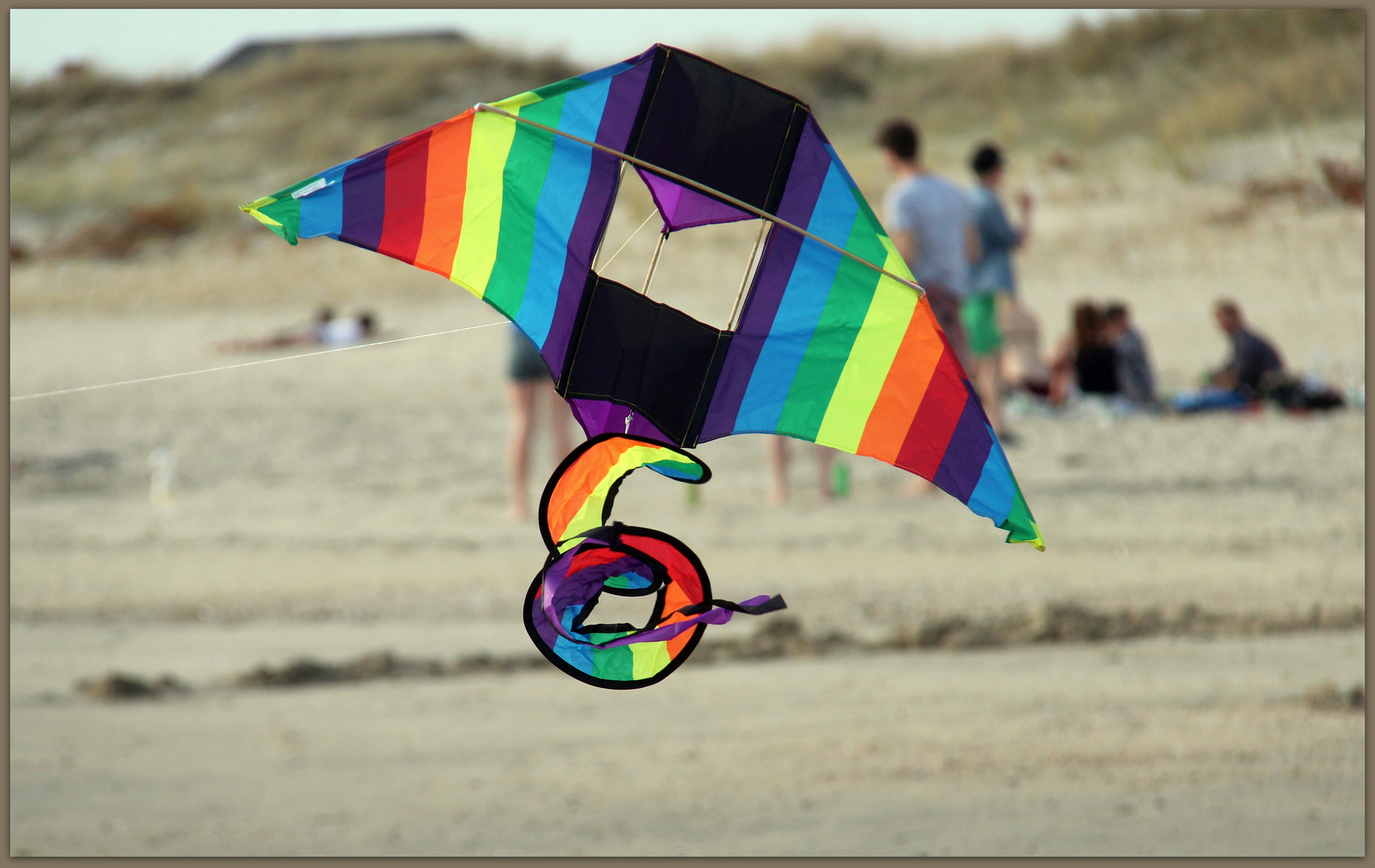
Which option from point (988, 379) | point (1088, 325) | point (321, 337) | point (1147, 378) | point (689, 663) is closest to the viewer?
point (689, 663)

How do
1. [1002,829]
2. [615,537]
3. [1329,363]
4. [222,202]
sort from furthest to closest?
[222,202]
[1329,363]
[1002,829]
[615,537]

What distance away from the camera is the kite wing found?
2361 mm

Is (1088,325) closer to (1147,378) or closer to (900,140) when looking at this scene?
(1147,378)

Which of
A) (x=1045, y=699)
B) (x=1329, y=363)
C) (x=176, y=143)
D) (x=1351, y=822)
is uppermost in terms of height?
(x=176, y=143)

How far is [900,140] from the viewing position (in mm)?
6812

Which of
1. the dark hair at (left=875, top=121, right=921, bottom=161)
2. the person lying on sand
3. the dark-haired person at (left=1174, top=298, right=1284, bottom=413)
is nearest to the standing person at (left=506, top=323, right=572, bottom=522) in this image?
the dark hair at (left=875, top=121, right=921, bottom=161)

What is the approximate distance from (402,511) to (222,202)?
41.7ft

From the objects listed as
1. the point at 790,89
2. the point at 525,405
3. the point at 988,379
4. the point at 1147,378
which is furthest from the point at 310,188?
the point at 790,89

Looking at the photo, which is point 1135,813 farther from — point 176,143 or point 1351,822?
point 176,143

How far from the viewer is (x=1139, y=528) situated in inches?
340

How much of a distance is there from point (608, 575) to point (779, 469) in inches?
248

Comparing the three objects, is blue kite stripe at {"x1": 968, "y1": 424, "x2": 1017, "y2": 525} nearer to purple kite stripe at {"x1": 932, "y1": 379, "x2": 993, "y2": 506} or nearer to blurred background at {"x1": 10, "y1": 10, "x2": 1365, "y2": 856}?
purple kite stripe at {"x1": 932, "y1": 379, "x2": 993, "y2": 506}

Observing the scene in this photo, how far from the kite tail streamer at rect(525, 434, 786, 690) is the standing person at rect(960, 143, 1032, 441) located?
5.76 metres

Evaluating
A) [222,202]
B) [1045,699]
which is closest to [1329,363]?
[1045,699]
